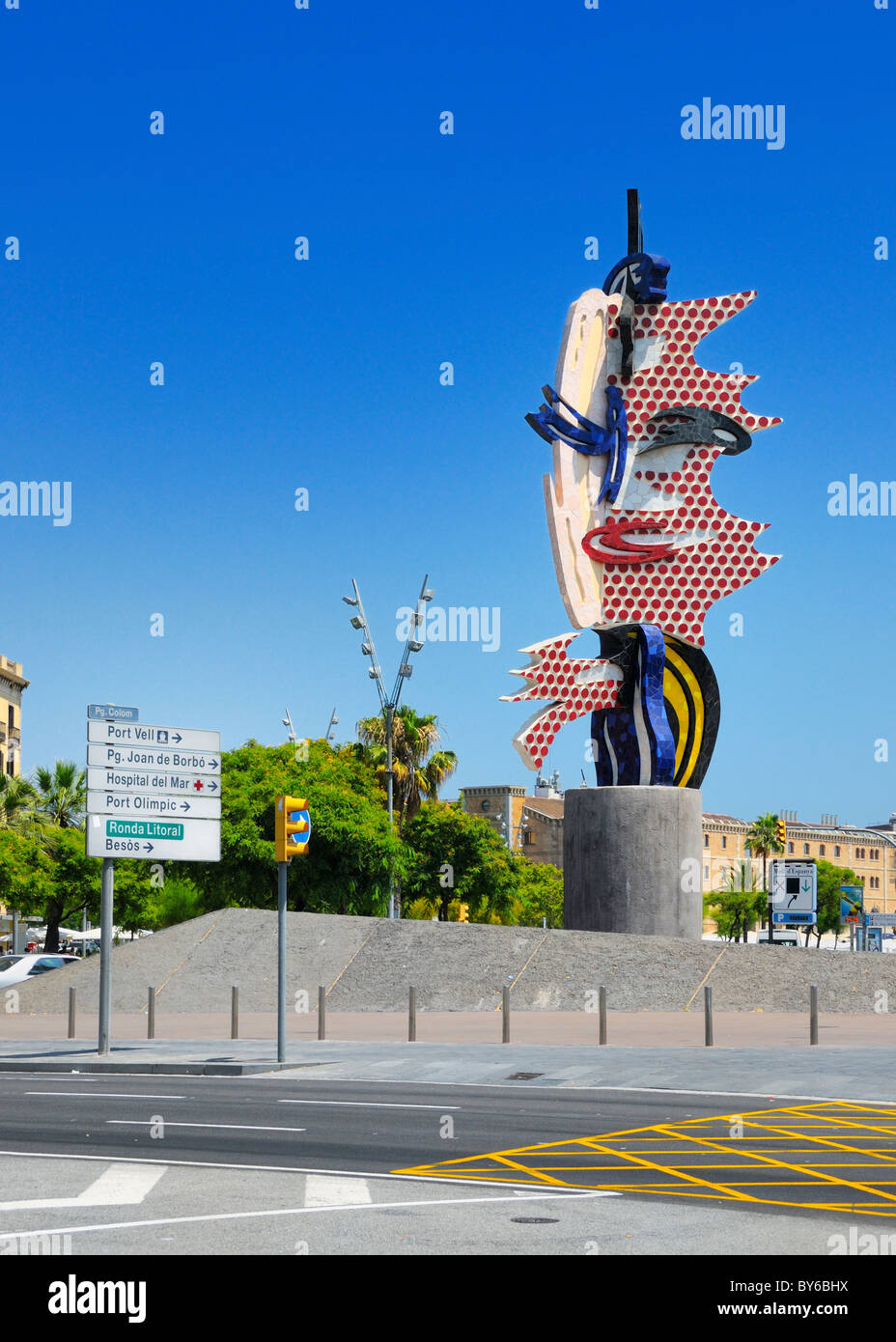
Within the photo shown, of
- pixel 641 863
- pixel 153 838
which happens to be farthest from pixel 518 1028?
pixel 641 863

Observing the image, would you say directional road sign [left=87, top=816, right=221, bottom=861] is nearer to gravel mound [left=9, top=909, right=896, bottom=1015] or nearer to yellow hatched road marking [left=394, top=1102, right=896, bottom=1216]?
gravel mound [left=9, top=909, right=896, bottom=1015]

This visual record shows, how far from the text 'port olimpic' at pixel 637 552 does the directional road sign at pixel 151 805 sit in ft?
33.1

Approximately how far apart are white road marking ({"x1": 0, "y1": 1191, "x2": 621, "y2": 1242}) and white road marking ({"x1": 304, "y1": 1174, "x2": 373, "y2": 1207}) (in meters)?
0.15

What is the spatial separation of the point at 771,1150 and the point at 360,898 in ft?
126

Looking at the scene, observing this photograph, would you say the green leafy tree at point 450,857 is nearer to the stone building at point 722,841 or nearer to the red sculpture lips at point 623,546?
the red sculpture lips at point 623,546

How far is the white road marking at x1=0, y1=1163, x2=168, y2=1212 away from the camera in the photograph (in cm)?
970

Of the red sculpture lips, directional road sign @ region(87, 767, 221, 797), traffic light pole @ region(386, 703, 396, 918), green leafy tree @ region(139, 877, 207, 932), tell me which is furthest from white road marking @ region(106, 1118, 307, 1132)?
green leafy tree @ region(139, 877, 207, 932)

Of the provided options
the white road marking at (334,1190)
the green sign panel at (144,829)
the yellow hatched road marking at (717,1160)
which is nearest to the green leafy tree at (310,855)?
the green sign panel at (144,829)

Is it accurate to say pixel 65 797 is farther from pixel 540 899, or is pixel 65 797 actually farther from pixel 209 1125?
pixel 209 1125

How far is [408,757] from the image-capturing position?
62.3 m

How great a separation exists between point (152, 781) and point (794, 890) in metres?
27.4

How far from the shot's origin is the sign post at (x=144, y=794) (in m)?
23.5

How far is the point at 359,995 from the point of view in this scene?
104 ft
